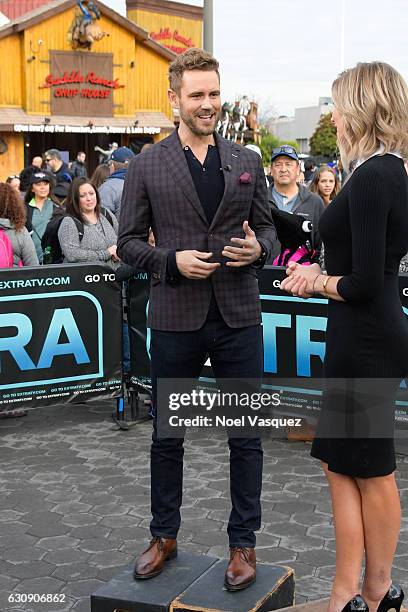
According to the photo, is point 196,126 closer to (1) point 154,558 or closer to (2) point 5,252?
(1) point 154,558

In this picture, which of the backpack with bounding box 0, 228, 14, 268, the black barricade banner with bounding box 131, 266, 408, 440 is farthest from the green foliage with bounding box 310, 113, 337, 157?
the black barricade banner with bounding box 131, 266, 408, 440

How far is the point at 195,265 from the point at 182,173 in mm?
439

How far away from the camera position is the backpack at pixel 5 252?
7496 millimetres

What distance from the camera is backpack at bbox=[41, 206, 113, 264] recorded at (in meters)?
8.02

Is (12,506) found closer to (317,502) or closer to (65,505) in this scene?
(65,505)

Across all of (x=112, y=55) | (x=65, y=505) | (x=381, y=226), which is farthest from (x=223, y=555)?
(x=112, y=55)

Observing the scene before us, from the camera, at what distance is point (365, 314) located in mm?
3291

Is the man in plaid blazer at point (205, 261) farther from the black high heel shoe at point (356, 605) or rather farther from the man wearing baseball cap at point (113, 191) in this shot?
the man wearing baseball cap at point (113, 191)

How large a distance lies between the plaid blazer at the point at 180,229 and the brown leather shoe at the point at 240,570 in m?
1.03

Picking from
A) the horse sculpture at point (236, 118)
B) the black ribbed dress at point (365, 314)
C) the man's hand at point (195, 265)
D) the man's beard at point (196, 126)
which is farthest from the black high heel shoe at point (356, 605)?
the horse sculpture at point (236, 118)

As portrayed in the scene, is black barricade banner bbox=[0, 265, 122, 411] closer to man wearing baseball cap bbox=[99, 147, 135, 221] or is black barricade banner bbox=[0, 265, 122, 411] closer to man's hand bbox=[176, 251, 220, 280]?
man wearing baseball cap bbox=[99, 147, 135, 221]

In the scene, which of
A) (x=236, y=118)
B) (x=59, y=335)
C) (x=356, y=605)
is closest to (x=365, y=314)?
(x=356, y=605)

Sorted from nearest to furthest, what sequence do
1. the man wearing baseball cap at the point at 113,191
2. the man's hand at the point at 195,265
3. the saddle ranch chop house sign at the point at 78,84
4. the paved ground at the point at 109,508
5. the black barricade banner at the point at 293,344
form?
1. the man's hand at the point at 195,265
2. the paved ground at the point at 109,508
3. the black barricade banner at the point at 293,344
4. the man wearing baseball cap at the point at 113,191
5. the saddle ranch chop house sign at the point at 78,84

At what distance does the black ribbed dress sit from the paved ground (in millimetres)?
1273
